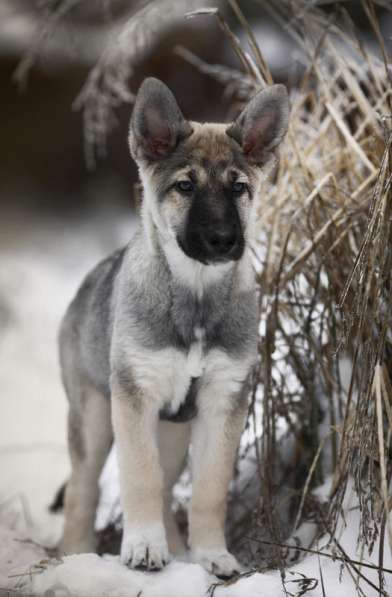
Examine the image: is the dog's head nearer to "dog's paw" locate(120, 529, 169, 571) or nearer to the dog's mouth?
the dog's mouth

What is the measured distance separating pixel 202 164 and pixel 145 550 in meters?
1.41

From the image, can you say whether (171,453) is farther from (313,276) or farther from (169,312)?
(313,276)

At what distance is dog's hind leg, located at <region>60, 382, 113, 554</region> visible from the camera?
3760 millimetres

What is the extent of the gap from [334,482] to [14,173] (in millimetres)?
7628

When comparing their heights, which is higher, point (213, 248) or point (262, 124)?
point (262, 124)

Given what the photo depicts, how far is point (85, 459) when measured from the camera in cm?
379

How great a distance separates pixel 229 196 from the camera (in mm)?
3145

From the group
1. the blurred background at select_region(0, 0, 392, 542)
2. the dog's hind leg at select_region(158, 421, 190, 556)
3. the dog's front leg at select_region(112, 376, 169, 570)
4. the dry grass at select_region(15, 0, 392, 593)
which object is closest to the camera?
the dog's front leg at select_region(112, 376, 169, 570)

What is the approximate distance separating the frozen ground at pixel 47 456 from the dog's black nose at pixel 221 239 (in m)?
1.07

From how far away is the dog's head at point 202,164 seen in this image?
3031 mm

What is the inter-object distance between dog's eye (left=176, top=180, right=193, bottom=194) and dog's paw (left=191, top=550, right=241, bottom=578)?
1349 mm

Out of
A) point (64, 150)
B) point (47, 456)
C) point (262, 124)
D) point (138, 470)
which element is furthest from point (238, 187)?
point (64, 150)

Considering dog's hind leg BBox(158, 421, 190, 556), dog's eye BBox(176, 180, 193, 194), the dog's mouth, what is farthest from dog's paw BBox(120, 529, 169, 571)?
dog's eye BBox(176, 180, 193, 194)

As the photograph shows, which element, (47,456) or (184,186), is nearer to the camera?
(184,186)
